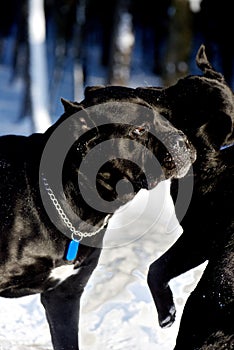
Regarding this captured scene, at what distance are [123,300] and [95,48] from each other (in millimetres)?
25451

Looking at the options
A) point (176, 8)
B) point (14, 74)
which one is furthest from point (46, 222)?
point (14, 74)

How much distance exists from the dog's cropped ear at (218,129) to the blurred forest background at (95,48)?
147 centimetres

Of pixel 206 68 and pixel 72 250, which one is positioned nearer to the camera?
pixel 206 68

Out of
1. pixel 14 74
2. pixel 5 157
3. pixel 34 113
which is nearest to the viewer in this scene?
pixel 5 157

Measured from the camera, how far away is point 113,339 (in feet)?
18.7

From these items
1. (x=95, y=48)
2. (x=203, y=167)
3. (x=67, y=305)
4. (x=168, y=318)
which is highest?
(x=203, y=167)

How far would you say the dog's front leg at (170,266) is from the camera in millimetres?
4387

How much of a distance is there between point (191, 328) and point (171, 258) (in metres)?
1.33

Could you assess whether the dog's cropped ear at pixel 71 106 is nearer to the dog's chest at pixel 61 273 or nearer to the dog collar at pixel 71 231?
the dog collar at pixel 71 231

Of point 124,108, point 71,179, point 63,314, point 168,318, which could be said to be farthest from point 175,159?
A: point 63,314

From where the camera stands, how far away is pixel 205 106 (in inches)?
172

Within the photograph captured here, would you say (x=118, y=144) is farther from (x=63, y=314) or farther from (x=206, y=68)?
(x=63, y=314)

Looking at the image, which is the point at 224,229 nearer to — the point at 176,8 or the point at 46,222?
the point at 46,222

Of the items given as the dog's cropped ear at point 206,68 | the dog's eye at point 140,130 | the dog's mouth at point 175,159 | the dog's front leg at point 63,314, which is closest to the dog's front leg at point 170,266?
Result: the dog's mouth at point 175,159
